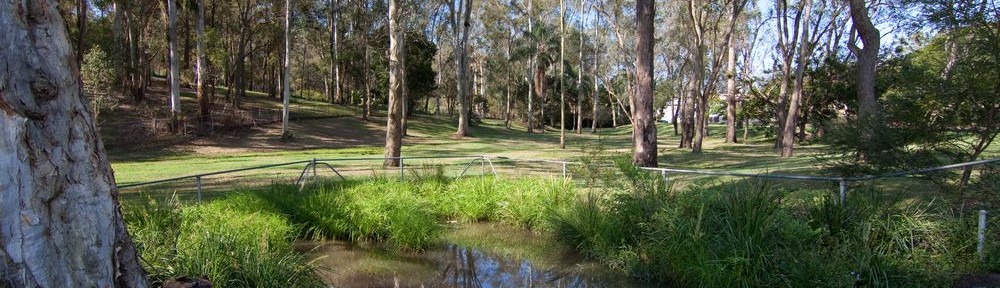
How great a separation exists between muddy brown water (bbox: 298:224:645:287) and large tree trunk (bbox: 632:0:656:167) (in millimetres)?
9146

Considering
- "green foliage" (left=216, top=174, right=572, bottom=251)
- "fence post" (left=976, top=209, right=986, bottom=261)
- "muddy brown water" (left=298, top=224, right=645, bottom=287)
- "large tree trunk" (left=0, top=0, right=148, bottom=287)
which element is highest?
"large tree trunk" (left=0, top=0, right=148, bottom=287)

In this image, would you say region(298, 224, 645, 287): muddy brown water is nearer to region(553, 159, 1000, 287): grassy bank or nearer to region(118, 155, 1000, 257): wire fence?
region(553, 159, 1000, 287): grassy bank

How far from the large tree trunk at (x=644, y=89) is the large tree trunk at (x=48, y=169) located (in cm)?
1749

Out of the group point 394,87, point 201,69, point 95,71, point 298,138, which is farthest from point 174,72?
point 394,87

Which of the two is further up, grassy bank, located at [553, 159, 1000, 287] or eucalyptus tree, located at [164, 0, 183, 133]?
eucalyptus tree, located at [164, 0, 183, 133]

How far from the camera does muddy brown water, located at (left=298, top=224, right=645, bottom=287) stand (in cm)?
880

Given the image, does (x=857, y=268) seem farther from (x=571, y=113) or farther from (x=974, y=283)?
(x=571, y=113)

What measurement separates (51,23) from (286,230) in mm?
6967

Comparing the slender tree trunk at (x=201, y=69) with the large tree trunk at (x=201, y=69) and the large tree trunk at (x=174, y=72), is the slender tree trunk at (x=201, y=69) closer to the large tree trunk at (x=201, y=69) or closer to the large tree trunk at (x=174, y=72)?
the large tree trunk at (x=201, y=69)

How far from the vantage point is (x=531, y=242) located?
11.3m

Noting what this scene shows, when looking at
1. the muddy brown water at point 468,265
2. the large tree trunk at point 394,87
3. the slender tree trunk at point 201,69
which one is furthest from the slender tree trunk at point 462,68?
the muddy brown water at point 468,265

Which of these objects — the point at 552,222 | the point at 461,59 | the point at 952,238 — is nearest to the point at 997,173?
the point at 952,238

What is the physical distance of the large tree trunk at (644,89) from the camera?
19422 mm

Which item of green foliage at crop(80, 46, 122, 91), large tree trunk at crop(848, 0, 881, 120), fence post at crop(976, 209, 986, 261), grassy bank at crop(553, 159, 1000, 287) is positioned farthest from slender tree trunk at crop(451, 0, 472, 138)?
fence post at crop(976, 209, 986, 261)
